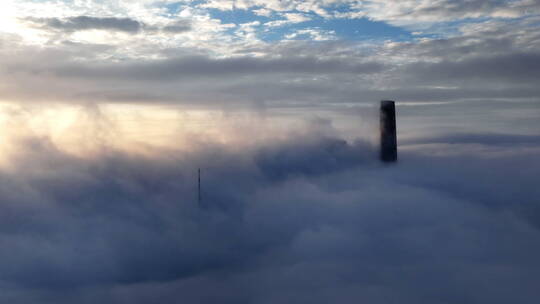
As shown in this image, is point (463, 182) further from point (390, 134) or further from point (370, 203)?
point (390, 134)

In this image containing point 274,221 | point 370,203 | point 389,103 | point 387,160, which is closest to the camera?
point 389,103

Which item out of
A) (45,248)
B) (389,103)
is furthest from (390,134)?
(45,248)

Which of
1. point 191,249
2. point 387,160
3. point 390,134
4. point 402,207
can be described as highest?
point 390,134

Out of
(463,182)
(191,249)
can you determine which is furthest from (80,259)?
(463,182)

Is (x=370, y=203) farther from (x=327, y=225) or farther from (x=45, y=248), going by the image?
(x=45, y=248)

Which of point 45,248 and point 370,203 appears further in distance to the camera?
point 45,248

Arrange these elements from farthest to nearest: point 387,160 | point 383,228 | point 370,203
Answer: point 370,203 → point 383,228 → point 387,160

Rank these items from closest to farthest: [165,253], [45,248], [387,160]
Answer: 1. [387,160]
2. [165,253]
3. [45,248]

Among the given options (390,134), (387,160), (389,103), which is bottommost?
(387,160)

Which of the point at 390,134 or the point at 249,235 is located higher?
the point at 390,134
